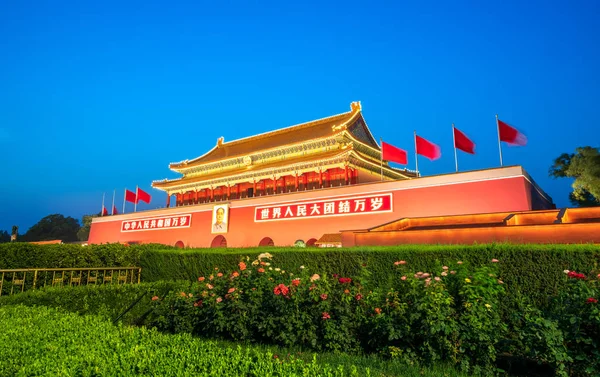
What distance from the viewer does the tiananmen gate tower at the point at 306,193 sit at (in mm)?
17625

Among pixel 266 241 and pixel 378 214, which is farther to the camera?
pixel 266 241

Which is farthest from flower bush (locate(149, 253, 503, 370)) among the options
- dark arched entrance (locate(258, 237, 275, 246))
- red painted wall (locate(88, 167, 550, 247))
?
dark arched entrance (locate(258, 237, 275, 246))

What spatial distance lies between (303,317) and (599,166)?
75.0ft

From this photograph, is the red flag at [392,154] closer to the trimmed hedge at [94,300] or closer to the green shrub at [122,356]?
the trimmed hedge at [94,300]

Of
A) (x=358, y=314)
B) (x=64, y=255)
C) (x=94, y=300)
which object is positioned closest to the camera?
(x=358, y=314)

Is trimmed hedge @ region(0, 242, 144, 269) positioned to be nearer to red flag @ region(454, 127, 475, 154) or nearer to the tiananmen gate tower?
the tiananmen gate tower

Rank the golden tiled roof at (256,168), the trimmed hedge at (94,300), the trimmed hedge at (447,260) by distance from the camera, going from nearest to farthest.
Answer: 1. the trimmed hedge at (447,260)
2. the trimmed hedge at (94,300)
3. the golden tiled roof at (256,168)

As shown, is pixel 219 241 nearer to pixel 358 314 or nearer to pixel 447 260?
pixel 447 260

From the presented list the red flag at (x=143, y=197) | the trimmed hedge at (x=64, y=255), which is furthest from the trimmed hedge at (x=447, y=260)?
the red flag at (x=143, y=197)

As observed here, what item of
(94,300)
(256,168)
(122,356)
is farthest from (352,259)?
(256,168)

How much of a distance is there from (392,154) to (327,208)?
4.74 metres

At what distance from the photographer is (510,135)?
16.6 m

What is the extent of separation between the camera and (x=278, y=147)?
2909 cm

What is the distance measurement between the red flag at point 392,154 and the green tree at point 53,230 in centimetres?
5611
